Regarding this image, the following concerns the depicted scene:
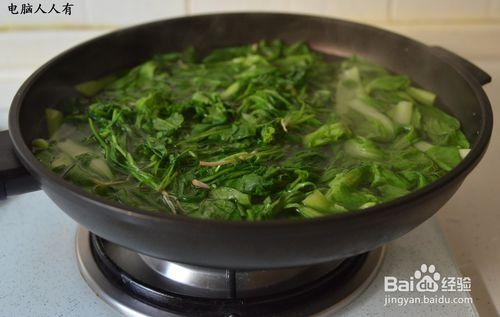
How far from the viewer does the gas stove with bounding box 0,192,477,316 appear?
1.04m

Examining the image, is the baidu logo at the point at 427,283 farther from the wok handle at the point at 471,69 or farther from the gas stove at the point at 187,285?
the wok handle at the point at 471,69

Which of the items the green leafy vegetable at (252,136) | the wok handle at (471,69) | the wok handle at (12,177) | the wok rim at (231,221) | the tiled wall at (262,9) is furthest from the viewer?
the tiled wall at (262,9)

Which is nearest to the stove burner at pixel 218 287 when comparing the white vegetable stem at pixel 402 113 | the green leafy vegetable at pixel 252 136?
the green leafy vegetable at pixel 252 136

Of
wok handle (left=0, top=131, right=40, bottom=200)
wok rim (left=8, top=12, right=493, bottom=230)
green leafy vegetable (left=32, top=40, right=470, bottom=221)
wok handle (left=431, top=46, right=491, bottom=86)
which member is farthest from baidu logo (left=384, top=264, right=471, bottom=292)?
wok handle (left=0, top=131, right=40, bottom=200)

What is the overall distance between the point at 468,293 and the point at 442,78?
51 cm

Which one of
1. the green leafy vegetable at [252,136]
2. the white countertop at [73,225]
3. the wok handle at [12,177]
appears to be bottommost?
the white countertop at [73,225]

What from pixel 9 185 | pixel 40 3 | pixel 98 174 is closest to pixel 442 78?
pixel 98 174

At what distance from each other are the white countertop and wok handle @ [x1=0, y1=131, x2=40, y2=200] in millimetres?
238

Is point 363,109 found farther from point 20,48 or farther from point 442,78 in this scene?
point 20,48

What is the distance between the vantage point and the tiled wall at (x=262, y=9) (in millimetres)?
1658

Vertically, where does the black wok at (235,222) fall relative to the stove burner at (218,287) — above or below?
above

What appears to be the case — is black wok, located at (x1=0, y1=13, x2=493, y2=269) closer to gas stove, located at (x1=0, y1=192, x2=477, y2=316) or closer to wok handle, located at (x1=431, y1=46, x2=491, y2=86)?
wok handle, located at (x1=431, y1=46, x2=491, y2=86)

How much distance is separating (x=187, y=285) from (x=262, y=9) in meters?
0.91

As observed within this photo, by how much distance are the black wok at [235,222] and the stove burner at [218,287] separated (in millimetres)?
182
